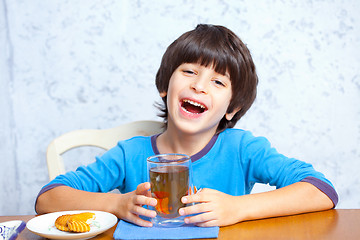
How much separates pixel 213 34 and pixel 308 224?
653 millimetres

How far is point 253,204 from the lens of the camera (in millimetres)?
913

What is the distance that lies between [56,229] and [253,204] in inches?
16.2

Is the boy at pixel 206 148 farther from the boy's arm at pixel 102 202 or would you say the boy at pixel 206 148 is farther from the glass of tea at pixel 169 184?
the glass of tea at pixel 169 184

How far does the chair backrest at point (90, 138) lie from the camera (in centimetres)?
146

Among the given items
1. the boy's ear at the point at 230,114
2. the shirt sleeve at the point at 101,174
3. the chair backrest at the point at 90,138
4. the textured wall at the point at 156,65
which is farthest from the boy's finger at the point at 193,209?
the textured wall at the point at 156,65

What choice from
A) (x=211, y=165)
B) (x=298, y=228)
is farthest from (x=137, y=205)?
(x=211, y=165)

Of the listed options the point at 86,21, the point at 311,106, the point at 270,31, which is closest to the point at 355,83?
the point at 311,106

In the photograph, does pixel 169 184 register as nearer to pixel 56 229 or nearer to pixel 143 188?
pixel 143 188

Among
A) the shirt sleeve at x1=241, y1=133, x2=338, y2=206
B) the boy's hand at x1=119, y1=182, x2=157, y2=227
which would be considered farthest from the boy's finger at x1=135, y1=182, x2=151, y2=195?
the shirt sleeve at x1=241, y1=133, x2=338, y2=206

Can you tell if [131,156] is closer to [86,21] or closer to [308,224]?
[308,224]

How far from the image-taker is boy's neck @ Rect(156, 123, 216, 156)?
1309mm

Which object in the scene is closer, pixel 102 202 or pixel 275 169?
pixel 102 202

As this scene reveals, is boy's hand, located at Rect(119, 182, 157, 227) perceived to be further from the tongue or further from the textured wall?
the textured wall

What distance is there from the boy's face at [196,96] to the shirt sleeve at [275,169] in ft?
0.46
